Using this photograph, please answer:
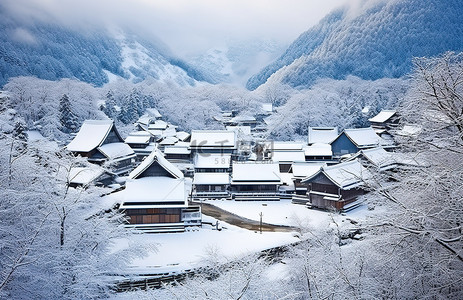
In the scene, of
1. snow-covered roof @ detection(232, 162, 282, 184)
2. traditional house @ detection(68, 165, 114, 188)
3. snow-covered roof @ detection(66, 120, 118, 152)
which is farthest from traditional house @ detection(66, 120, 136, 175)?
snow-covered roof @ detection(232, 162, 282, 184)

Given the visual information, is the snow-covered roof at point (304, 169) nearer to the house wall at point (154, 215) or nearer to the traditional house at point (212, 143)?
the traditional house at point (212, 143)

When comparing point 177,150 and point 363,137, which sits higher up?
point 363,137

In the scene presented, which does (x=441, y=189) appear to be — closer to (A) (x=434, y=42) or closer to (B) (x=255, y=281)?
(B) (x=255, y=281)

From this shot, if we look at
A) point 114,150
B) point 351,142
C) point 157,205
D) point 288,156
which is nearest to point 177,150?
point 114,150

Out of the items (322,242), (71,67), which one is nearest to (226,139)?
(322,242)

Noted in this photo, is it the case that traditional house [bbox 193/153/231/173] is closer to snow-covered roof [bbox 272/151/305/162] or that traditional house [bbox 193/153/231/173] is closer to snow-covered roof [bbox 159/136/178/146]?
snow-covered roof [bbox 272/151/305/162]

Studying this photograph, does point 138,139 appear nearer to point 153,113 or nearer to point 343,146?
point 153,113
